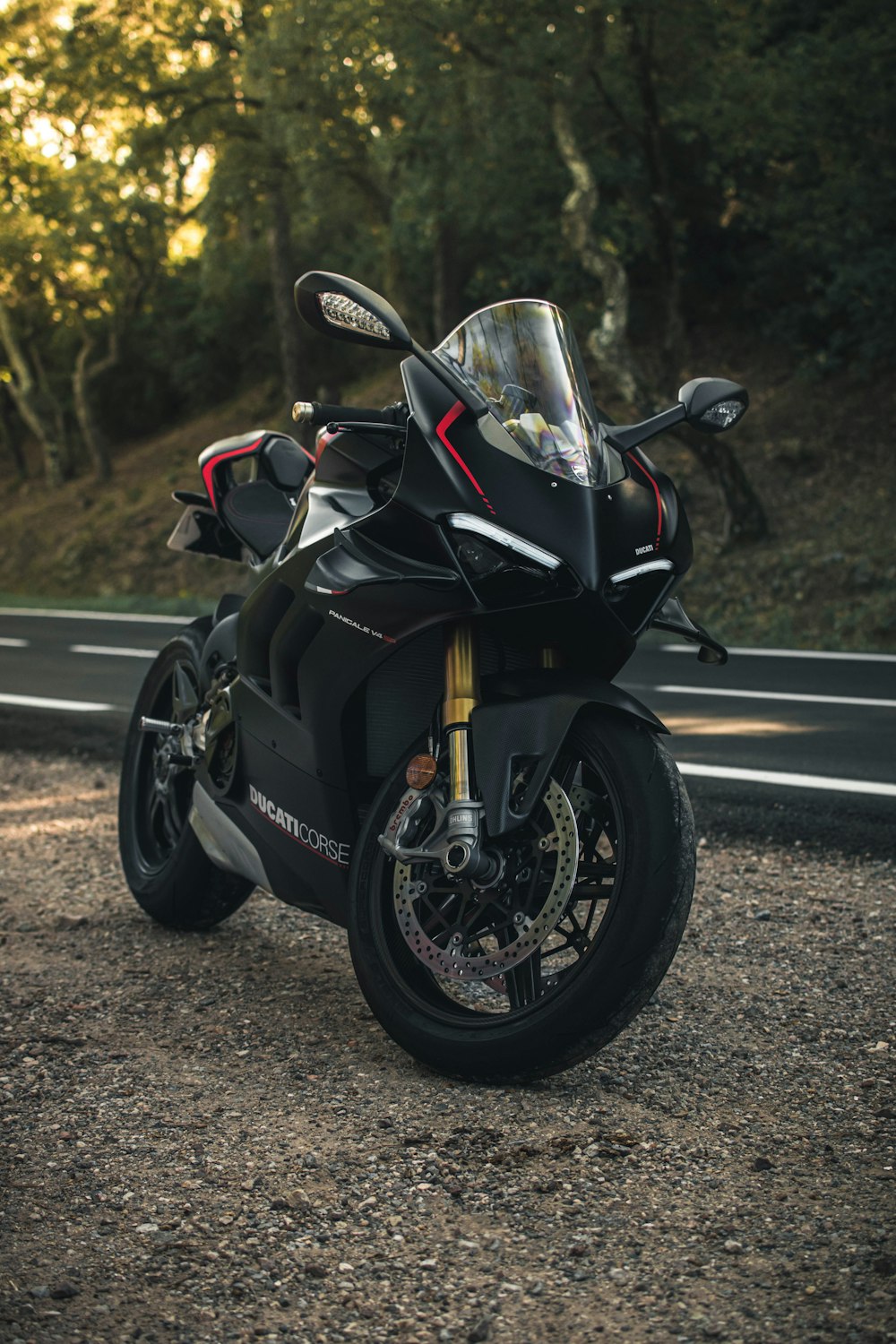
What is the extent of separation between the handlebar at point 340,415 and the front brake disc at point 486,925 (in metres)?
0.95

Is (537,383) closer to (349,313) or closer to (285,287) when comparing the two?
(349,313)

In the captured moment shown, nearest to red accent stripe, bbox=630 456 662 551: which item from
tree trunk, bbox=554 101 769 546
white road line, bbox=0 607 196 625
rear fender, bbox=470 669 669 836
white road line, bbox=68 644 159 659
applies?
rear fender, bbox=470 669 669 836

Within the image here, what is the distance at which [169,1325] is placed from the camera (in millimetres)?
2328

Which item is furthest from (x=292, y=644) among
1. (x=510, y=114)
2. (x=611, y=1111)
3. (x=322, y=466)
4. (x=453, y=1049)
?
(x=510, y=114)

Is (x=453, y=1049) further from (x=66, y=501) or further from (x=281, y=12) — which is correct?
(x=66, y=501)

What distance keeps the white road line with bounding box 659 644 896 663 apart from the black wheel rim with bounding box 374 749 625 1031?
9.01 meters

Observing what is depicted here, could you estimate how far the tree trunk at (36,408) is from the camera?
32.9 meters

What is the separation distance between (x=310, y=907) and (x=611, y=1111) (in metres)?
1.01

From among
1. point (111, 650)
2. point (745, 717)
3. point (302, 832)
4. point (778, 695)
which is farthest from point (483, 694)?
point (111, 650)

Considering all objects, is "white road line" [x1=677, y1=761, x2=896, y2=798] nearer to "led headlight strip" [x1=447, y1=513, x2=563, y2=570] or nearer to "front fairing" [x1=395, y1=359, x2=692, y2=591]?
"front fairing" [x1=395, y1=359, x2=692, y2=591]

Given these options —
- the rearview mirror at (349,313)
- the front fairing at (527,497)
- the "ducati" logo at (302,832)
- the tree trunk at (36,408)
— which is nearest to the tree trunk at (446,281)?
the tree trunk at (36,408)

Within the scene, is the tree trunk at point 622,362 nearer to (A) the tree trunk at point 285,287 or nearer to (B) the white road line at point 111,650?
(B) the white road line at point 111,650

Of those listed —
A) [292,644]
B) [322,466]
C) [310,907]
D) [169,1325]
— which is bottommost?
[169,1325]

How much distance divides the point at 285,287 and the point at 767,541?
11.8m
